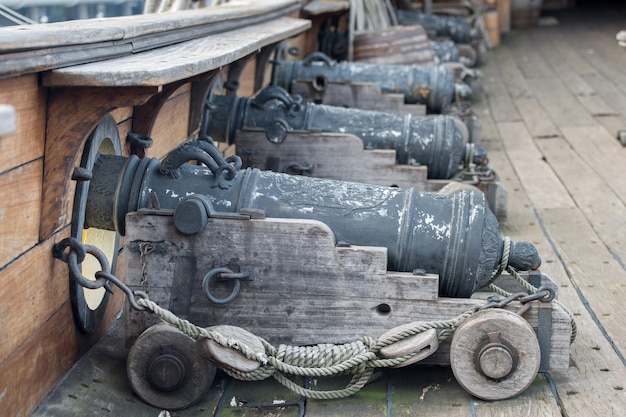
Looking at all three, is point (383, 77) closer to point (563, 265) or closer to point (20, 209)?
point (563, 265)

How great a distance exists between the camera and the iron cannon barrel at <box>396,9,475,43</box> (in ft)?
36.0

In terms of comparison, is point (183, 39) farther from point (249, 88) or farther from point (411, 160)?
point (249, 88)

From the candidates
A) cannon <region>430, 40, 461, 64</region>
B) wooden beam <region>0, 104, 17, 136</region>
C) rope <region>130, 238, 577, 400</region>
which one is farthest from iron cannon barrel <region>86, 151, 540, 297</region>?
cannon <region>430, 40, 461, 64</region>

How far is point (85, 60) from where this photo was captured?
8.21 feet

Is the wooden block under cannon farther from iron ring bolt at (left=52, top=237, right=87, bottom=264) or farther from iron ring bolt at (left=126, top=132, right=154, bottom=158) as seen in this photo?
iron ring bolt at (left=126, top=132, right=154, bottom=158)

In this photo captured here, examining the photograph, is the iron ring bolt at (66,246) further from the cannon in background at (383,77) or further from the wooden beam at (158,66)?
the cannon in background at (383,77)

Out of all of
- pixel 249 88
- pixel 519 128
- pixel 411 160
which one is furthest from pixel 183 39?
pixel 519 128

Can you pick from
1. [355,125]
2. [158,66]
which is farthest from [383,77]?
[158,66]

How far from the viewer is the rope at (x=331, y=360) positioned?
282cm

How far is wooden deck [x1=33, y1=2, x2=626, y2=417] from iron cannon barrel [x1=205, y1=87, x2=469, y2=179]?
49 cm

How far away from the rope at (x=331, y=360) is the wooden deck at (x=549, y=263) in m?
0.07

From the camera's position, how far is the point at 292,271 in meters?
2.91

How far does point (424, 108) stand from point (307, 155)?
162cm

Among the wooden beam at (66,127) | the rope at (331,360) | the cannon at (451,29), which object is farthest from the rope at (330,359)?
the cannon at (451,29)
